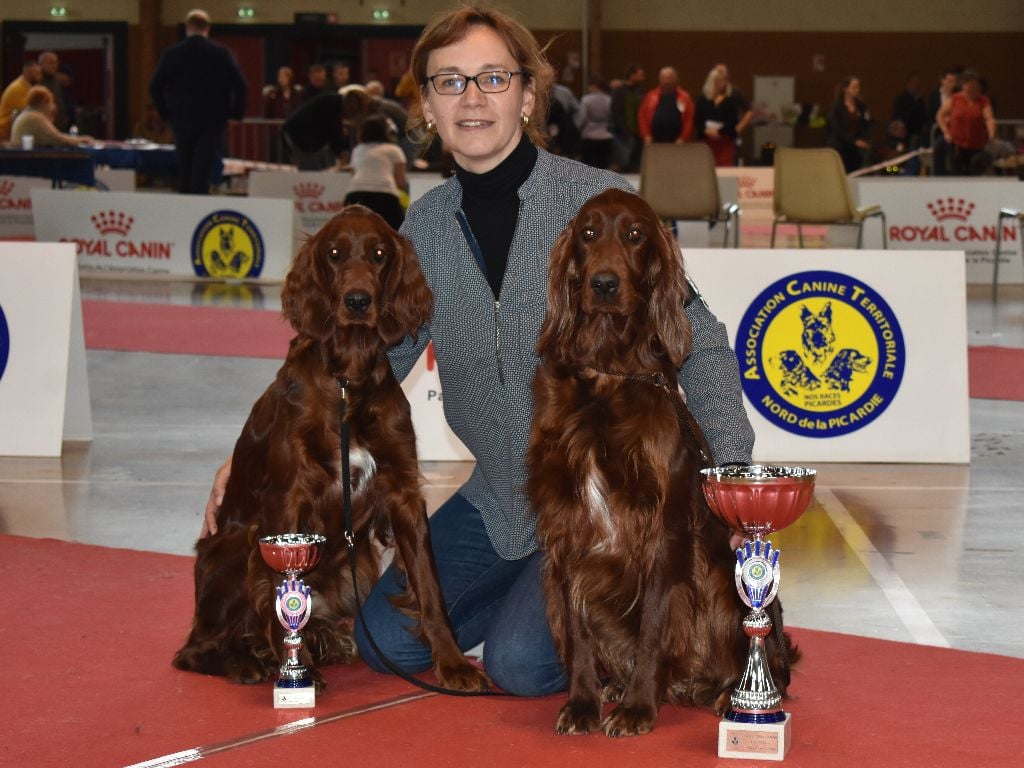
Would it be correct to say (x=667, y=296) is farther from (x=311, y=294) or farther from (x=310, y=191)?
(x=310, y=191)

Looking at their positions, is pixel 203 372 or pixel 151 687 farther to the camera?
pixel 203 372

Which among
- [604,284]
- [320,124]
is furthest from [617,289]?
[320,124]

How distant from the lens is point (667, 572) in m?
2.63

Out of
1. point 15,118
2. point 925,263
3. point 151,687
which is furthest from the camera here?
point 15,118

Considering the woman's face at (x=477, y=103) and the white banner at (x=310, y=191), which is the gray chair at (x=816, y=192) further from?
the woman's face at (x=477, y=103)

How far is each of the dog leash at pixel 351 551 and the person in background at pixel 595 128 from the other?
12.8 metres

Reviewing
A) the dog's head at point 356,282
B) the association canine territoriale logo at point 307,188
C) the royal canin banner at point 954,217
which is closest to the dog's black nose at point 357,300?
the dog's head at point 356,282

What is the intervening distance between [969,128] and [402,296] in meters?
12.7

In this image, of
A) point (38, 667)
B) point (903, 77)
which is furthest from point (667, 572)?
point (903, 77)

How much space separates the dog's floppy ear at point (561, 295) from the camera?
8.69ft

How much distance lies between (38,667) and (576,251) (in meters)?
1.48

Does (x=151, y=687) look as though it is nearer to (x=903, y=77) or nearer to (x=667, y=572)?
(x=667, y=572)

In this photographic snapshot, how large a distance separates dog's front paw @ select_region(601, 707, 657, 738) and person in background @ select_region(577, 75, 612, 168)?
13130mm

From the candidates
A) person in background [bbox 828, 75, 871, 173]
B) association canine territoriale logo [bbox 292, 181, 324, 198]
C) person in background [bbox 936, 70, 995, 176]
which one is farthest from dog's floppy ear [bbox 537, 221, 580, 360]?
person in background [bbox 828, 75, 871, 173]
